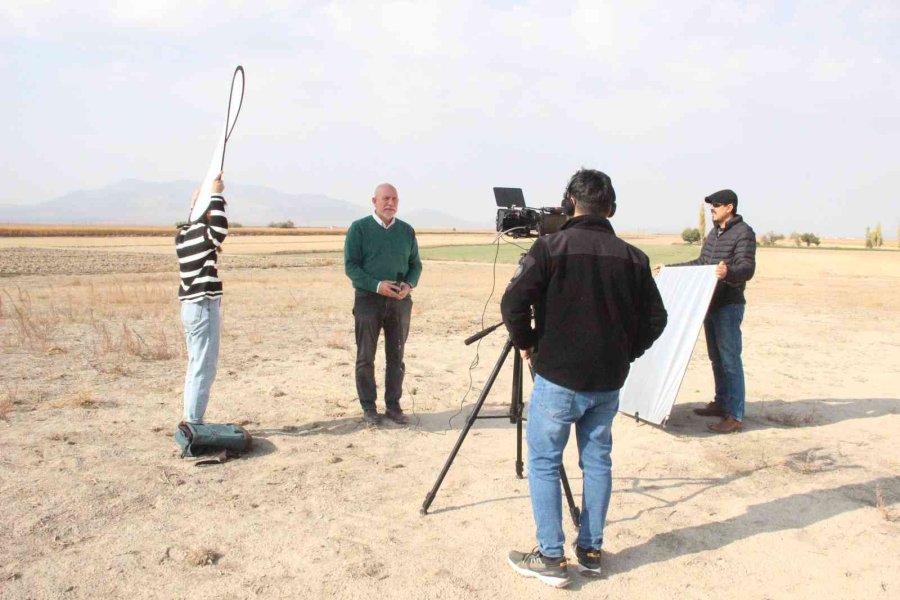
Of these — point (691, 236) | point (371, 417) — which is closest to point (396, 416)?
point (371, 417)

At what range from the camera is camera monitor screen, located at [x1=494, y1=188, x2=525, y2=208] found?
4953mm

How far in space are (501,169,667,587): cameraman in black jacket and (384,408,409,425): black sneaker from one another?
274 cm

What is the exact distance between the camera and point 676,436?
5848mm

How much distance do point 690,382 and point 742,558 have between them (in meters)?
4.44

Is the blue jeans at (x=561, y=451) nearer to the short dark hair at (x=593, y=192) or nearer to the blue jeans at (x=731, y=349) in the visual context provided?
the short dark hair at (x=593, y=192)

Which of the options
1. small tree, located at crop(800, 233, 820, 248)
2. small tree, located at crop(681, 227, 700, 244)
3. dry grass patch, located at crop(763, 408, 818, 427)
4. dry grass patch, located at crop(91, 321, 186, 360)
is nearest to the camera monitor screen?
dry grass patch, located at crop(763, 408, 818, 427)

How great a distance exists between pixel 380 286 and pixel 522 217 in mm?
1579

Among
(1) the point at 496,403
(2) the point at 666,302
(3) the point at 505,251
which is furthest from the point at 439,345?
(3) the point at 505,251

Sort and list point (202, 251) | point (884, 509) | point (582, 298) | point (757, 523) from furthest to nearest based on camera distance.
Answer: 1. point (202, 251)
2. point (884, 509)
3. point (757, 523)
4. point (582, 298)

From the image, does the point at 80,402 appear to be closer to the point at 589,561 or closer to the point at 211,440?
the point at 211,440

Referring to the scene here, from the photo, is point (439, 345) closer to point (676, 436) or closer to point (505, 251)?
point (676, 436)

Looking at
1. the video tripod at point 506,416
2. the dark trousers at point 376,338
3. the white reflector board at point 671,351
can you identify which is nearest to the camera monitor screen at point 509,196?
the video tripod at point 506,416

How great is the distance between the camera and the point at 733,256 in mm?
5785

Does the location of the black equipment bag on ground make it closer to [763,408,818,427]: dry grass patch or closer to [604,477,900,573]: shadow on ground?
[604,477,900,573]: shadow on ground
